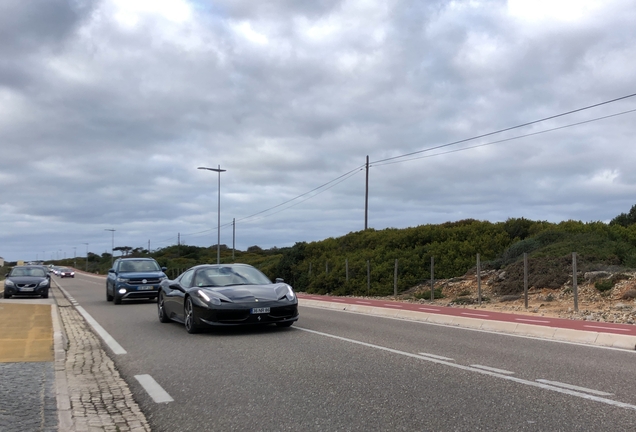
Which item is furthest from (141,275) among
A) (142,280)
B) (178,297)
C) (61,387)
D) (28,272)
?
(61,387)

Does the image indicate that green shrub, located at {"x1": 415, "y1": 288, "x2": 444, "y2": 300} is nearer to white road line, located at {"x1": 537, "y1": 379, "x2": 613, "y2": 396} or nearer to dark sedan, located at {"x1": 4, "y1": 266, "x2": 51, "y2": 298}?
dark sedan, located at {"x1": 4, "y1": 266, "x2": 51, "y2": 298}

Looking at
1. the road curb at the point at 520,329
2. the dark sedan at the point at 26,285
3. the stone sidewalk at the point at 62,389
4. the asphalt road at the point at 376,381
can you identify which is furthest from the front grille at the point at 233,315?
the dark sedan at the point at 26,285

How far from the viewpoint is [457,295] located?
74.9 ft

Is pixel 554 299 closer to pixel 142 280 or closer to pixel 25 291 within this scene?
pixel 142 280

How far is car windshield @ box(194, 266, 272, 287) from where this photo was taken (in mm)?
11406

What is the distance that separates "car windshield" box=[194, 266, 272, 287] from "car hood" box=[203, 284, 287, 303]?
1.33 feet

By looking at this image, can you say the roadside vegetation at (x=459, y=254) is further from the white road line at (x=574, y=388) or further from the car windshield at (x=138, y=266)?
the white road line at (x=574, y=388)

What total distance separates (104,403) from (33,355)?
3.21m

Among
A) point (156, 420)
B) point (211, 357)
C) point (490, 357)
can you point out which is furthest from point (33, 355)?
point (490, 357)

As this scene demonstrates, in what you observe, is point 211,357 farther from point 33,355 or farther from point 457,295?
point 457,295

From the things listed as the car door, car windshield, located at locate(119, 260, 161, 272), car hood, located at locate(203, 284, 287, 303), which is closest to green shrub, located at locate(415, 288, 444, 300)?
car windshield, located at locate(119, 260, 161, 272)

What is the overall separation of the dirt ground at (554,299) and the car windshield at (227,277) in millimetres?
8002

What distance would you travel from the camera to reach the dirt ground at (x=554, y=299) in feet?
50.7

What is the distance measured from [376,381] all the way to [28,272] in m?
23.7
